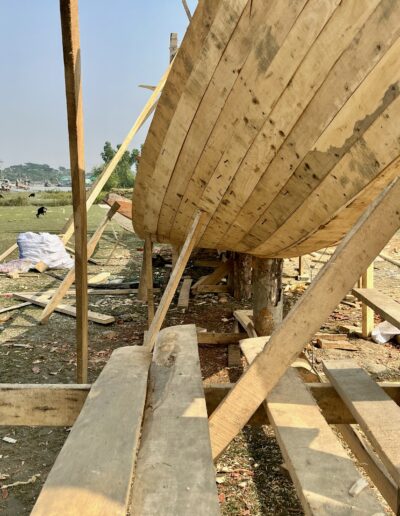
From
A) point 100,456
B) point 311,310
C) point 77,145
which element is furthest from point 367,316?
point 100,456

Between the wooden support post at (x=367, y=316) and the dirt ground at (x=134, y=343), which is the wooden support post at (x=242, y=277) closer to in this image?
the dirt ground at (x=134, y=343)

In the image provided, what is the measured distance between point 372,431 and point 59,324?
16.1 feet

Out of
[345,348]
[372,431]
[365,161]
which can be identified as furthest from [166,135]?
[345,348]

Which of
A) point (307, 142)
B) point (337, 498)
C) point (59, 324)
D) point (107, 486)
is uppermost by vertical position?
point (307, 142)

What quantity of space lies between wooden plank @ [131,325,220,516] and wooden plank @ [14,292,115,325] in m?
3.99

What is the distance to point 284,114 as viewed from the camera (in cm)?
215

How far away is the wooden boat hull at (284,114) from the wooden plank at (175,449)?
1.01 m

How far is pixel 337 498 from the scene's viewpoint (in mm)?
1438

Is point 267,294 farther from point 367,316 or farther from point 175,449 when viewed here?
point 175,449

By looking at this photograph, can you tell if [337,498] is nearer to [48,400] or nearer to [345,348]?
[48,400]

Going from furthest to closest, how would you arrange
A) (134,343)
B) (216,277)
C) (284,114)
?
1. (216,277)
2. (134,343)
3. (284,114)

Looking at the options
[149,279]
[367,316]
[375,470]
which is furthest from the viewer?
[367,316]

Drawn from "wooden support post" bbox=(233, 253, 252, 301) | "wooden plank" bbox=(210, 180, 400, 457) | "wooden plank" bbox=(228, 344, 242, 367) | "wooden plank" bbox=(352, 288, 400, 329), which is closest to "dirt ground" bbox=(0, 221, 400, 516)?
"wooden plank" bbox=(228, 344, 242, 367)

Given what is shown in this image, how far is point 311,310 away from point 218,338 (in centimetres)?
321
